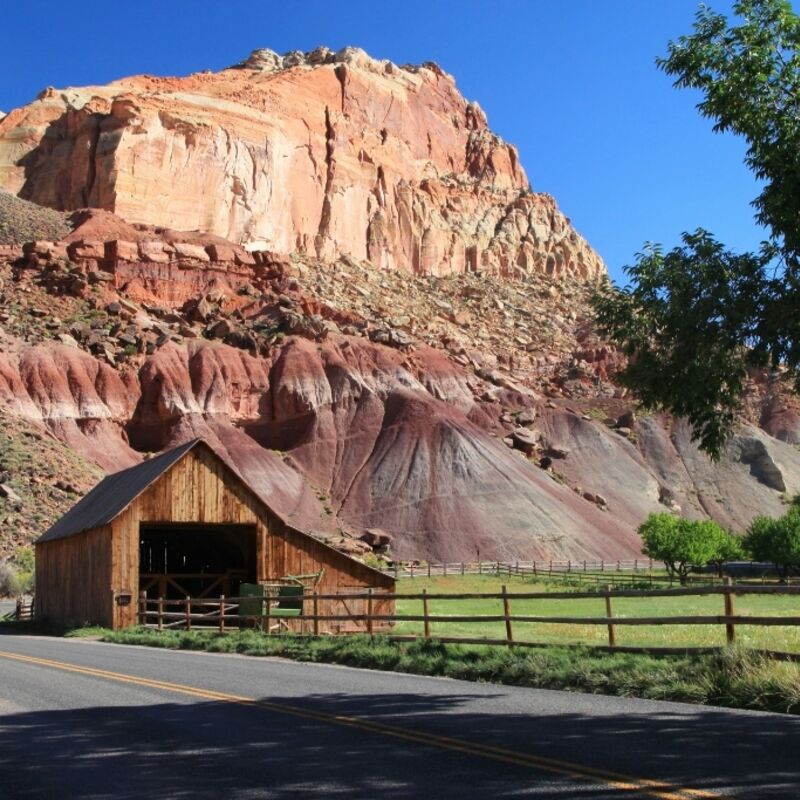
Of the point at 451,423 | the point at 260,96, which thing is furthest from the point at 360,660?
the point at 260,96

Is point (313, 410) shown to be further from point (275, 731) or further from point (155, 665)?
point (275, 731)

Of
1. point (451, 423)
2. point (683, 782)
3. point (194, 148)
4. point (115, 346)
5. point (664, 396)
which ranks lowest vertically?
point (683, 782)

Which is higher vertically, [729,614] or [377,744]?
[729,614]

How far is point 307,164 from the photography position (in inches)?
5458

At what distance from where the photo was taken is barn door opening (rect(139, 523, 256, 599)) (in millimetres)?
36469

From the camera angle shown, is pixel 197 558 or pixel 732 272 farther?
pixel 197 558

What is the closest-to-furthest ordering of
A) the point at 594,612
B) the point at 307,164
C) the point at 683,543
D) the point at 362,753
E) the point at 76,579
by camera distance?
the point at 362,753, the point at 76,579, the point at 594,612, the point at 683,543, the point at 307,164

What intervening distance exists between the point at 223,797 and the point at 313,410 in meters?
86.0

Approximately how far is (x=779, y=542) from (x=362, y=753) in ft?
227

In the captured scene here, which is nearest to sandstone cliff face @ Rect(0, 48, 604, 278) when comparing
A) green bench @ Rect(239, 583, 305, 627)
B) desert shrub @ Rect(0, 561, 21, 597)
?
desert shrub @ Rect(0, 561, 21, 597)

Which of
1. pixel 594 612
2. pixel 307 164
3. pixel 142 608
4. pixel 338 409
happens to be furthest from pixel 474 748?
pixel 307 164

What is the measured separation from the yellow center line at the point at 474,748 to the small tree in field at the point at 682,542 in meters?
60.7

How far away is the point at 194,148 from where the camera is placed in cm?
12481

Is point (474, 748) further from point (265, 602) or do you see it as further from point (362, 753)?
point (265, 602)
